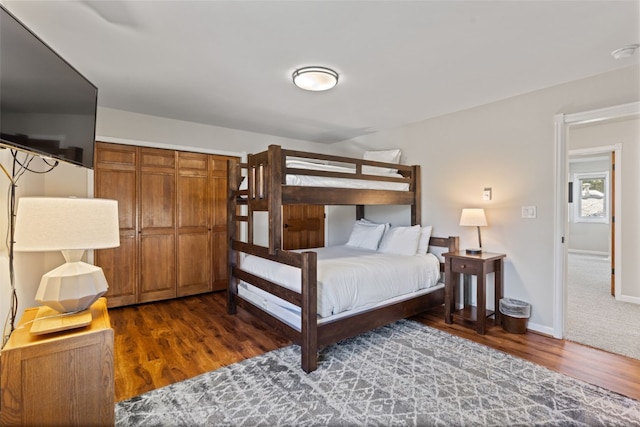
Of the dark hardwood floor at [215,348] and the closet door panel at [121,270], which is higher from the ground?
the closet door panel at [121,270]

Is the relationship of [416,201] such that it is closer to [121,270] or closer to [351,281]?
[351,281]

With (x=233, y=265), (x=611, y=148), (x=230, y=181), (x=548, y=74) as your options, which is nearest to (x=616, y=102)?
(x=548, y=74)

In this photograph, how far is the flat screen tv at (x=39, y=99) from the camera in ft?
3.77

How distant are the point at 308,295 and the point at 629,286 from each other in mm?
4229

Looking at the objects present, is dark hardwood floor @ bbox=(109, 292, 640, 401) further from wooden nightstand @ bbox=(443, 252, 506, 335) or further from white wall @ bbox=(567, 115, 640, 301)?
white wall @ bbox=(567, 115, 640, 301)

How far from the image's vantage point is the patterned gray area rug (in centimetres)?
171

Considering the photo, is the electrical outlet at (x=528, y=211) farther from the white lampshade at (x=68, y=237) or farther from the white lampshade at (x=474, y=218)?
the white lampshade at (x=68, y=237)

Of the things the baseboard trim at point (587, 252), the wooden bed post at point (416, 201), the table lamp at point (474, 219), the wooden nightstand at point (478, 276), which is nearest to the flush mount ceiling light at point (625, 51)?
the table lamp at point (474, 219)

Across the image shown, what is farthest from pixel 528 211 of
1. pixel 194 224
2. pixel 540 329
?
pixel 194 224

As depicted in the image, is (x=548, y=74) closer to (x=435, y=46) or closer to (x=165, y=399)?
(x=435, y=46)

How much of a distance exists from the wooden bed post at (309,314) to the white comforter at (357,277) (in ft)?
0.59

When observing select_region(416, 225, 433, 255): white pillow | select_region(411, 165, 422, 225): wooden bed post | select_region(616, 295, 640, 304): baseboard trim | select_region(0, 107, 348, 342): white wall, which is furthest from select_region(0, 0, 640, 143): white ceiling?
select_region(616, 295, 640, 304): baseboard trim

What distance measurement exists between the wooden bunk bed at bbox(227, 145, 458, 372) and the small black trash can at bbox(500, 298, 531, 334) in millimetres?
623

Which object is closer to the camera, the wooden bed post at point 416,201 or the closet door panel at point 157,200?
the closet door panel at point 157,200
